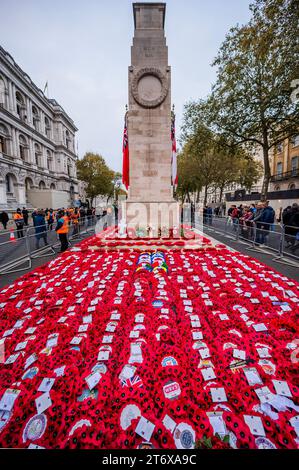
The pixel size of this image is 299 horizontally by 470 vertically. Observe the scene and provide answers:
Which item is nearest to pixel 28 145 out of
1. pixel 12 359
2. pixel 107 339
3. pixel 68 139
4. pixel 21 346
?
pixel 68 139

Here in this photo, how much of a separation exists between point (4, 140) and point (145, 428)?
125 ft

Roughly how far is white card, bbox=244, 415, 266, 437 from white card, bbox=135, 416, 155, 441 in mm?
899

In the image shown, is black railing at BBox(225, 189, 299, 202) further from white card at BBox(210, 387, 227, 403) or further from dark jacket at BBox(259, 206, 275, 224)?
white card at BBox(210, 387, 227, 403)

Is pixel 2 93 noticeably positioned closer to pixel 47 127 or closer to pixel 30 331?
pixel 47 127

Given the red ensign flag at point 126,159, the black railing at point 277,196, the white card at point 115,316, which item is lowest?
the white card at point 115,316

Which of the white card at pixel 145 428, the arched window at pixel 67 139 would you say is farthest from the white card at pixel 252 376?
the arched window at pixel 67 139

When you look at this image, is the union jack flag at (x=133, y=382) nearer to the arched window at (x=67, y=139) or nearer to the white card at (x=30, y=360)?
the white card at (x=30, y=360)

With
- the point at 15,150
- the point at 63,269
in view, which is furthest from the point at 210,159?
the point at 63,269

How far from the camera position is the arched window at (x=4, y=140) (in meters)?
28.5

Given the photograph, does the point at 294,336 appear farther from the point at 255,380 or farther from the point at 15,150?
the point at 15,150

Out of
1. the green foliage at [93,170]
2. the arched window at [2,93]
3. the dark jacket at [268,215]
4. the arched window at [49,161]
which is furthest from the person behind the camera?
the green foliage at [93,170]

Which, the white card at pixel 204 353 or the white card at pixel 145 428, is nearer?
the white card at pixel 145 428

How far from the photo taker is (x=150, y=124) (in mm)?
10852

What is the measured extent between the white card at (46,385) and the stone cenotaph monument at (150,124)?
8527mm
